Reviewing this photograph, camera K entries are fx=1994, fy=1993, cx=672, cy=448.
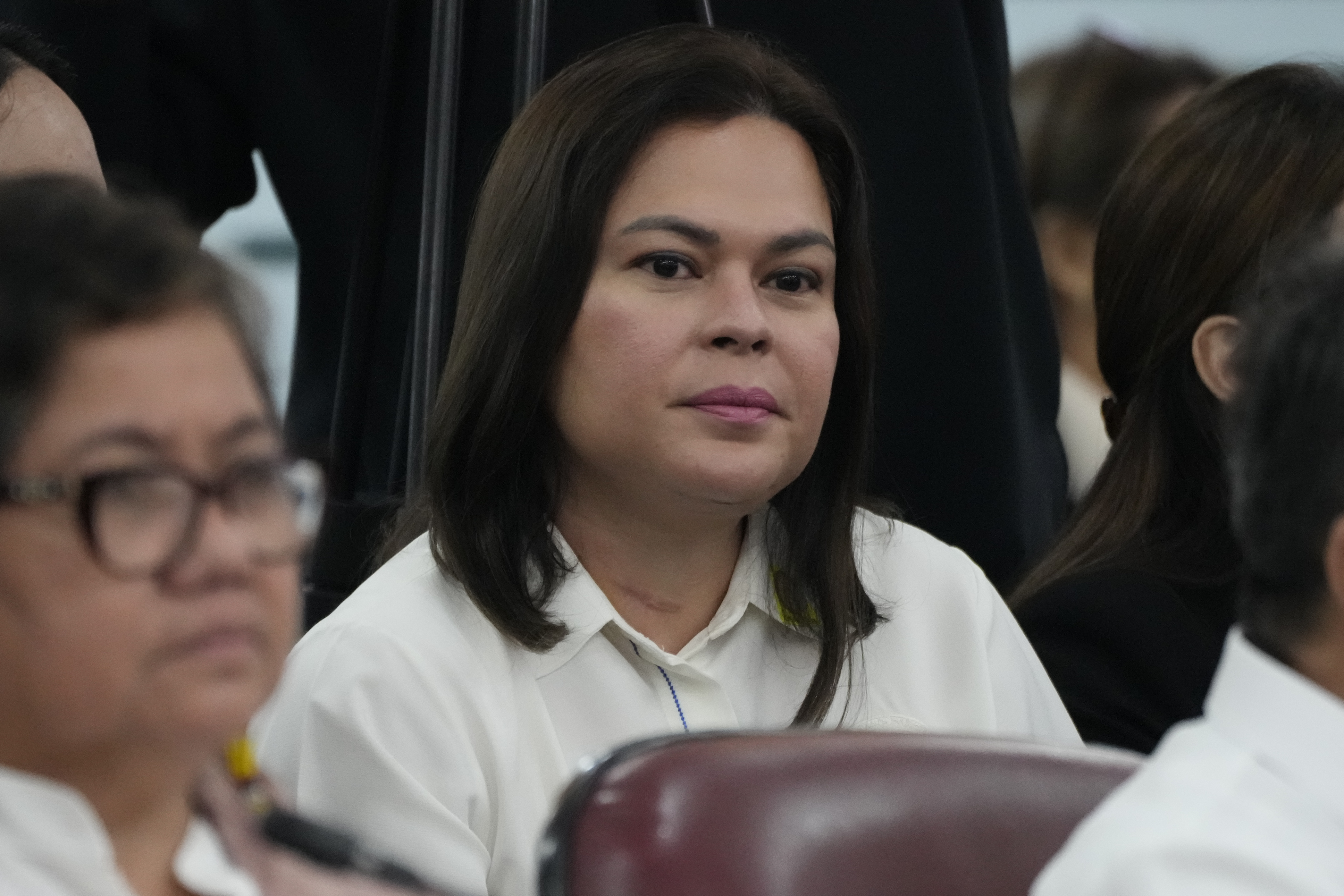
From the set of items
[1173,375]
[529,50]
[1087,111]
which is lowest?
[1173,375]

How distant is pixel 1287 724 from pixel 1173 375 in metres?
0.95

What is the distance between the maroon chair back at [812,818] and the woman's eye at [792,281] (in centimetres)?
54

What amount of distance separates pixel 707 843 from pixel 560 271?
2.09 feet

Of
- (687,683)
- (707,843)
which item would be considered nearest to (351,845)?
(707,843)

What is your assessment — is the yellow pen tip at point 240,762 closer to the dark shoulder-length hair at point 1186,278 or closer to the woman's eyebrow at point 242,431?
the woman's eyebrow at point 242,431

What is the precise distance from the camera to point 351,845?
0.95 metres

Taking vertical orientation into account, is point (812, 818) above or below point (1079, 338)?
above

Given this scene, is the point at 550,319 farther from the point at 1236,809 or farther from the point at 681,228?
the point at 1236,809

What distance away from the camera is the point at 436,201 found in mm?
1826


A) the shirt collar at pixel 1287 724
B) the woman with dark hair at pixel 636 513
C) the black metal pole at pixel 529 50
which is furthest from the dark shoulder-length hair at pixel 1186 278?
the shirt collar at pixel 1287 724

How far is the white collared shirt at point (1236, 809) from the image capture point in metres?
0.98

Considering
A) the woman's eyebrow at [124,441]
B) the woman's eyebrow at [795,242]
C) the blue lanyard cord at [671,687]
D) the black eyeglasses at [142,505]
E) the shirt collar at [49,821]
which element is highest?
the woman's eyebrow at [124,441]

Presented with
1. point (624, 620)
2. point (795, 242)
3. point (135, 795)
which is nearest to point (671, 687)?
point (624, 620)

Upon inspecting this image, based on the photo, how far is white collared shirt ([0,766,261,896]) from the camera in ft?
Result: 2.85
